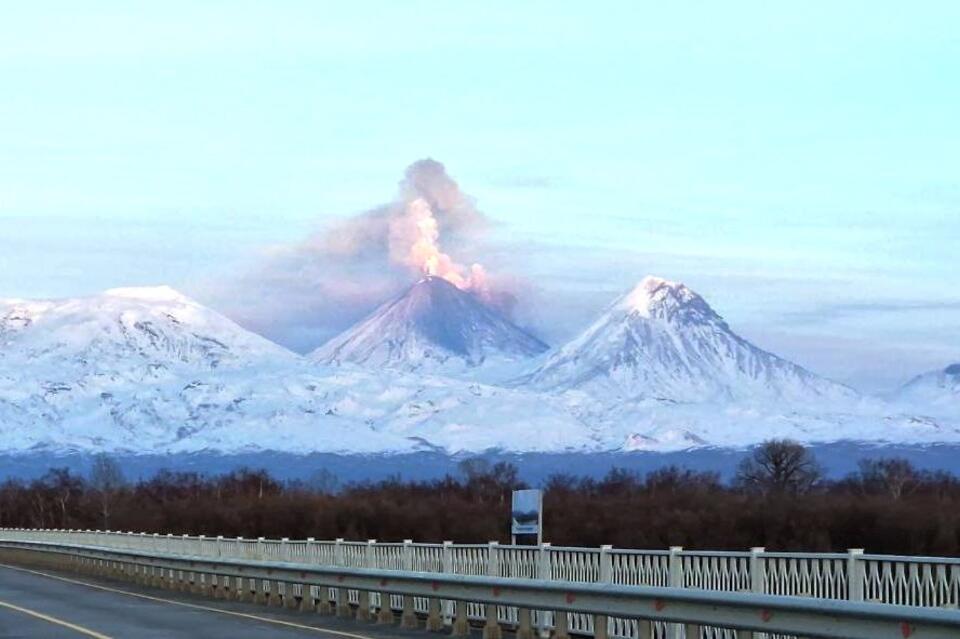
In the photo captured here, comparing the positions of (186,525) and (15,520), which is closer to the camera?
(186,525)

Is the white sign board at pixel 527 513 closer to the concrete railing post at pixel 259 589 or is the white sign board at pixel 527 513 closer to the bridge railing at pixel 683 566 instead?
the bridge railing at pixel 683 566

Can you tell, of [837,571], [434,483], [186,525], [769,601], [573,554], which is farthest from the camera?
[434,483]

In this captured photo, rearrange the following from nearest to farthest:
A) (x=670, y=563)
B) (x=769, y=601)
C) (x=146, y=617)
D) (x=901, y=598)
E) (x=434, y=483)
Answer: (x=769, y=601) < (x=901, y=598) < (x=670, y=563) < (x=146, y=617) < (x=434, y=483)

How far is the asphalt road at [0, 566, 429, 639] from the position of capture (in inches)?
1118

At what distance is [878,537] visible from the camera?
71562 millimetres

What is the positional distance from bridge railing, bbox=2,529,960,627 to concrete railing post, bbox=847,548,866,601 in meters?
0.01

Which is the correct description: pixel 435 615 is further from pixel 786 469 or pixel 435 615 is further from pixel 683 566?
pixel 786 469

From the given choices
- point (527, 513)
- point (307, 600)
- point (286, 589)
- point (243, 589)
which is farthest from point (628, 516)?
point (527, 513)

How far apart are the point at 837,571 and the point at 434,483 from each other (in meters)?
141

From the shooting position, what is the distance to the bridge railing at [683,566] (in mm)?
20438

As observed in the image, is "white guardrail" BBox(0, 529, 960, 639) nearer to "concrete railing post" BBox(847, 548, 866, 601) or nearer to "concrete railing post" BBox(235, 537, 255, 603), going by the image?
"concrete railing post" BBox(847, 548, 866, 601)

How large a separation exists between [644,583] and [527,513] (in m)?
9.00

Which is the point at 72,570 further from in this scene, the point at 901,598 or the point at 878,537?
the point at 901,598

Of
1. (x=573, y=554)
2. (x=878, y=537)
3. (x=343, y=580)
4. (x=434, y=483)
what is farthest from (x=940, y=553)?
(x=434, y=483)
